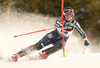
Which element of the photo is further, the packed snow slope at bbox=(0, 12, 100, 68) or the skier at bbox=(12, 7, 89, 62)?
the skier at bbox=(12, 7, 89, 62)

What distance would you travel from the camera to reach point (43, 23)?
8328 millimetres

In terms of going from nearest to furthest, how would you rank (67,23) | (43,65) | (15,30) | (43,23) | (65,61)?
(43,65) < (65,61) < (67,23) < (15,30) < (43,23)

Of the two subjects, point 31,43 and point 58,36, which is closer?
point 58,36

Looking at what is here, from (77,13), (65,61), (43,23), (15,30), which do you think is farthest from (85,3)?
(65,61)

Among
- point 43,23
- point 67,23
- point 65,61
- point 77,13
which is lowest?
point 77,13

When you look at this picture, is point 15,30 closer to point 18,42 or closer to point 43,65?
A: point 18,42

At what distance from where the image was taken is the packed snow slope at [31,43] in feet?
11.0

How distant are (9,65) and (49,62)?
2.14ft

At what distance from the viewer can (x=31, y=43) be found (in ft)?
18.9

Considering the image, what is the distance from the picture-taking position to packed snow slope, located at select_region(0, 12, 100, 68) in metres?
3.34

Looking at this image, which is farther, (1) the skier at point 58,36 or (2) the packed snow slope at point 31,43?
(1) the skier at point 58,36

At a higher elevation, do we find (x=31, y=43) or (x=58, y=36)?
(x=58, y=36)

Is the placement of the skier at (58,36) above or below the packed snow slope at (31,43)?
above

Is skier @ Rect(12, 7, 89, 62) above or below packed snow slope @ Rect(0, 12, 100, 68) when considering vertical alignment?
above
